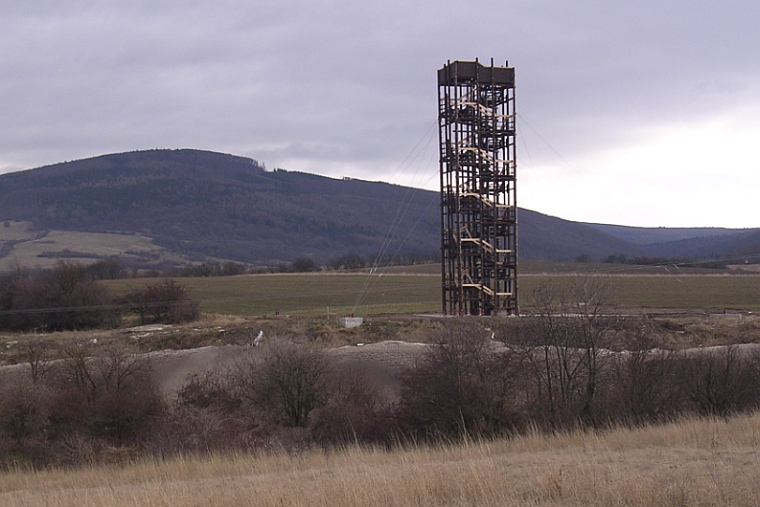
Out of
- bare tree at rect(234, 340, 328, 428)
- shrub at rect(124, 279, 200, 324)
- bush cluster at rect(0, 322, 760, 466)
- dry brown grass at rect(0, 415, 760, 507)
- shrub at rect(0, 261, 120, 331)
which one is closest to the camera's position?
dry brown grass at rect(0, 415, 760, 507)

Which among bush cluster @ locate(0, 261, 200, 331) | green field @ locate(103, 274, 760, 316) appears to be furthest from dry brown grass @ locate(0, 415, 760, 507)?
bush cluster @ locate(0, 261, 200, 331)

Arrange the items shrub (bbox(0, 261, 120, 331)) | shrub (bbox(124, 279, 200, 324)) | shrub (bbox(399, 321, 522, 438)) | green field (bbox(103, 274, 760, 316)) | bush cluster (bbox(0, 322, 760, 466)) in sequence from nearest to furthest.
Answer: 1. bush cluster (bbox(0, 322, 760, 466))
2. shrub (bbox(399, 321, 522, 438))
3. shrub (bbox(124, 279, 200, 324))
4. shrub (bbox(0, 261, 120, 331))
5. green field (bbox(103, 274, 760, 316))

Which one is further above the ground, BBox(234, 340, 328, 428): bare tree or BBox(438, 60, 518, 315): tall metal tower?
BBox(438, 60, 518, 315): tall metal tower

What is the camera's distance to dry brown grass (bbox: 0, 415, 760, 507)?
1008 cm

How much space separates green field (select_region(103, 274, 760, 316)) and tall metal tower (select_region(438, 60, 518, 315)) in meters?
8.18

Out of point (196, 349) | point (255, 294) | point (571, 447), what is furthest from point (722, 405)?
point (255, 294)

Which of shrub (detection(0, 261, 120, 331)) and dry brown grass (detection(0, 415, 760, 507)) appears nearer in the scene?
dry brown grass (detection(0, 415, 760, 507))

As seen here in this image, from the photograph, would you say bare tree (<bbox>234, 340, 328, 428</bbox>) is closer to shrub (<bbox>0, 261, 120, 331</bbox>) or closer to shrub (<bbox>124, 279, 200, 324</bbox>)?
shrub (<bbox>124, 279, 200, 324</bbox>)

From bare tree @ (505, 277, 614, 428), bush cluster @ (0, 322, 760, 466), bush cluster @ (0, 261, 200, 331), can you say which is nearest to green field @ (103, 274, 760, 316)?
bush cluster @ (0, 261, 200, 331)

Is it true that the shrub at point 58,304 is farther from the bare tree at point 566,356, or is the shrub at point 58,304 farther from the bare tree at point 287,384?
the bare tree at point 566,356

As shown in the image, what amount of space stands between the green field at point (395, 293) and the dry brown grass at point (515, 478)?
33060 millimetres

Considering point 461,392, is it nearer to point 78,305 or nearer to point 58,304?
point 78,305

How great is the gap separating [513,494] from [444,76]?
33.3 metres

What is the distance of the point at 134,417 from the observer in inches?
1218
